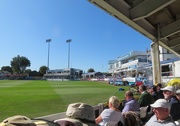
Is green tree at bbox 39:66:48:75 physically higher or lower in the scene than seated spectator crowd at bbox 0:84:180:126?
higher

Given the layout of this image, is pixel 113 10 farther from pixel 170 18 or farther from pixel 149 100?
pixel 170 18

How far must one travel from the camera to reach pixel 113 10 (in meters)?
7.41

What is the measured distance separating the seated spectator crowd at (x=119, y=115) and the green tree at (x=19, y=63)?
120581 millimetres

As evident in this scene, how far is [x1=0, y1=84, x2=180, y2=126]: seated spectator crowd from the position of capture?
6.86 feet

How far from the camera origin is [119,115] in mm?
3750

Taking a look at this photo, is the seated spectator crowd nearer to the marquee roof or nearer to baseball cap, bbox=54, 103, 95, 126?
baseball cap, bbox=54, 103, 95, 126

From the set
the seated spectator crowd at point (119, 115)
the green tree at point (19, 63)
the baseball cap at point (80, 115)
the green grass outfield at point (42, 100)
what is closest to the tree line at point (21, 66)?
the green tree at point (19, 63)

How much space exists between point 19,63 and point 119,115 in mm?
123550

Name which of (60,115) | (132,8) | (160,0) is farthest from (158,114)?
(132,8)

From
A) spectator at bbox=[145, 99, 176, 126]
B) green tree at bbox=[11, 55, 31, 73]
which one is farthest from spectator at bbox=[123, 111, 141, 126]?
green tree at bbox=[11, 55, 31, 73]

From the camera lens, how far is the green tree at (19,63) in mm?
120312

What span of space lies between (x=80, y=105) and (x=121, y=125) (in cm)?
157

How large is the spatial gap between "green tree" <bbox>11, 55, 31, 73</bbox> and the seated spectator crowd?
120581mm

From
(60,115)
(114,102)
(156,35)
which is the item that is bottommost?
(60,115)
